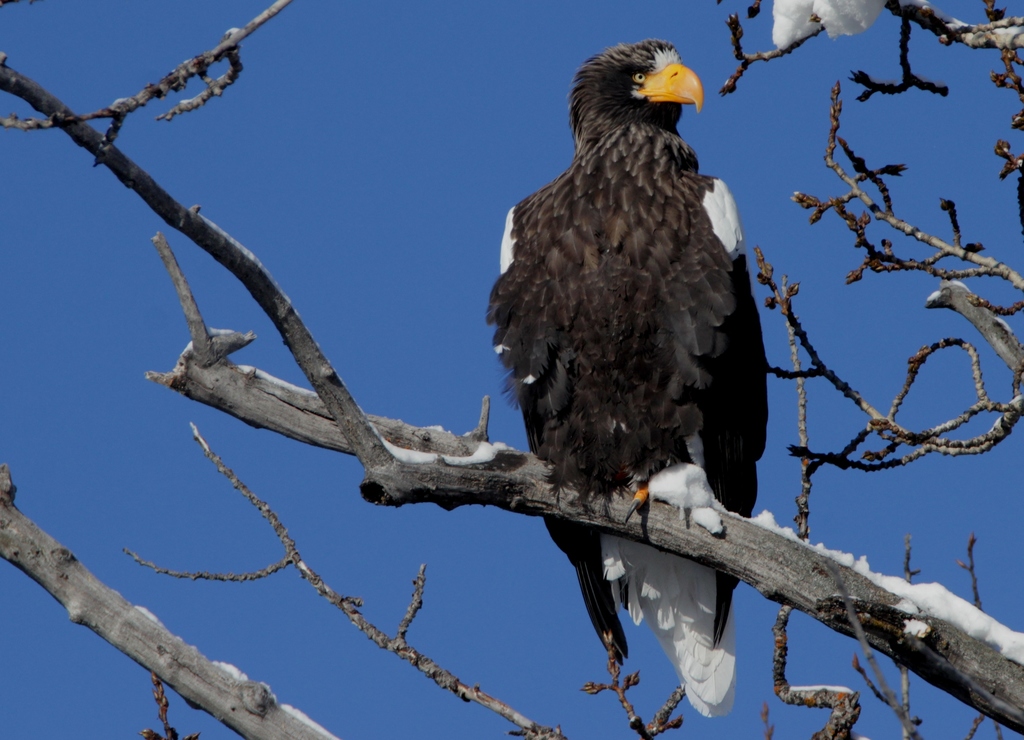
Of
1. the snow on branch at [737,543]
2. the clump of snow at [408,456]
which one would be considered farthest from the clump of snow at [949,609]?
the clump of snow at [408,456]

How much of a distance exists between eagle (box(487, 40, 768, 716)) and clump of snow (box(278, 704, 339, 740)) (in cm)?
108

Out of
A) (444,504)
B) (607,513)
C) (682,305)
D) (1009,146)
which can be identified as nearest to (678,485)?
(607,513)

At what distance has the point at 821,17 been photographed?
102 inches

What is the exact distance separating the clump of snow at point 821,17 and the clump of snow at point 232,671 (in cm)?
199

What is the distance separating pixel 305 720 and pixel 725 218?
2.13 metres

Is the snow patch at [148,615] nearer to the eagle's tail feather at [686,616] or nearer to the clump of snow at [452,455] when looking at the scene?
the clump of snow at [452,455]

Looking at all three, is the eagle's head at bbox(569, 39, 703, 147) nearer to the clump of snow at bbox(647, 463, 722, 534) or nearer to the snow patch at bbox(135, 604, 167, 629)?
the clump of snow at bbox(647, 463, 722, 534)

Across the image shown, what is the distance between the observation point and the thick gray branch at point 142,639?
8.41 feet

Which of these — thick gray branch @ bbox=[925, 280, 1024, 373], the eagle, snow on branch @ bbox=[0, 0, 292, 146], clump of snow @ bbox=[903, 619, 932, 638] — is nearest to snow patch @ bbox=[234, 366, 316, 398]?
the eagle

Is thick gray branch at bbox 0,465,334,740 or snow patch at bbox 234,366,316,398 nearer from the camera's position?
thick gray branch at bbox 0,465,334,740

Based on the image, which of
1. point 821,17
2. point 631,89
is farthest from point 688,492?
point 631,89

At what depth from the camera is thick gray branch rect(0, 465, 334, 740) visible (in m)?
2.56

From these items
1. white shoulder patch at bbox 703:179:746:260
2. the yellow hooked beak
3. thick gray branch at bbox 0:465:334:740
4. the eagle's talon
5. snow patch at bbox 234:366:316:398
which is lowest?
thick gray branch at bbox 0:465:334:740

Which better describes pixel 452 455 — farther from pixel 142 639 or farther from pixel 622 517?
pixel 142 639
